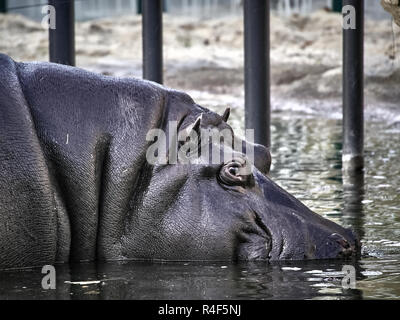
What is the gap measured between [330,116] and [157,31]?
4651 mm

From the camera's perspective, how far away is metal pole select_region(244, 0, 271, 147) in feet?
24.9

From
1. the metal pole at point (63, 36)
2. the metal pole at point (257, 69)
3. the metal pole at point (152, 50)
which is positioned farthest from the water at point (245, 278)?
the metal pole at point (152, 50)

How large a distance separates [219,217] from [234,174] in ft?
0.66

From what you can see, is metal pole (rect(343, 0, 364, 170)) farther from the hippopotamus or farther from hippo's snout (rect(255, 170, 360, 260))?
the hippopotamus

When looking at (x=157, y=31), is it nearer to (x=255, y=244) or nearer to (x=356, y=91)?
(x=356, y=91)

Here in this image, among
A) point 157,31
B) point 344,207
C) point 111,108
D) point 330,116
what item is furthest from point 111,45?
point 111,108

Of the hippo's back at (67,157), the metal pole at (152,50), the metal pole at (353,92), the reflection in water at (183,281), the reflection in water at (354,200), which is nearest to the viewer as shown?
the reflection in water at (183,281)

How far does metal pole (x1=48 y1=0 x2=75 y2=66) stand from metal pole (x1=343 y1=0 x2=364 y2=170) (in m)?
2.04

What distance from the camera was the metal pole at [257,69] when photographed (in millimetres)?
7594

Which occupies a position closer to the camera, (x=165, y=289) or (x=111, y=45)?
(x=165, y=289)

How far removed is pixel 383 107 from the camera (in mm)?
12898

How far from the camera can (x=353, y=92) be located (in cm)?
820

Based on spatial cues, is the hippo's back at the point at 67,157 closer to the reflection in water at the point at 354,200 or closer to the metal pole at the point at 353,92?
the reflection in water at the point at 354,200
